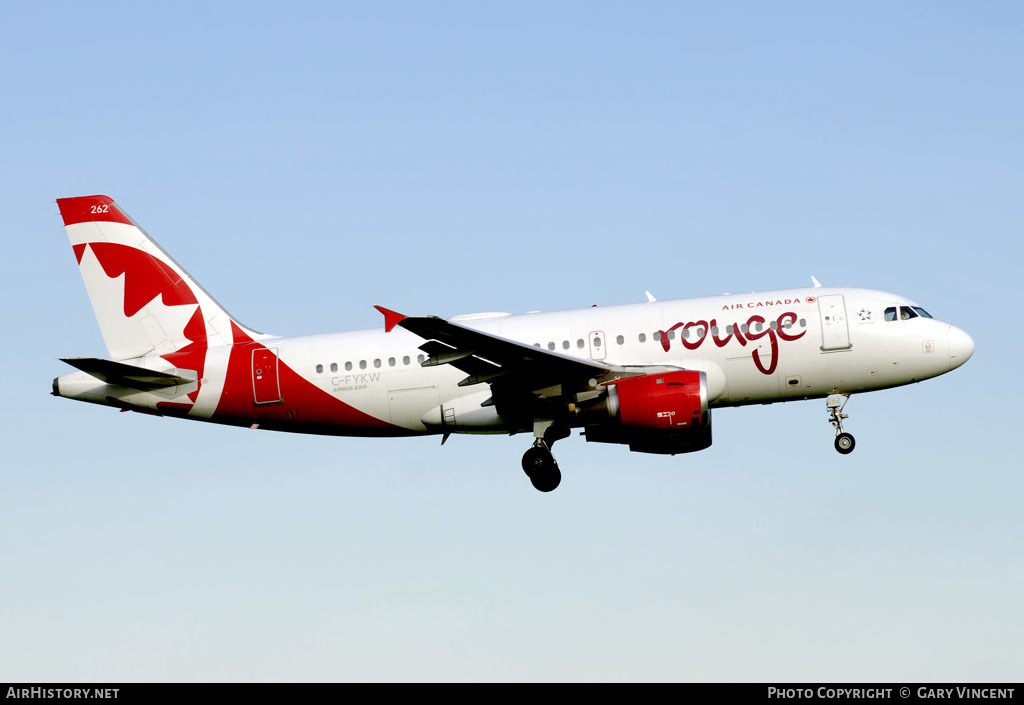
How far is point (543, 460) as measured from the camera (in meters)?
36.1

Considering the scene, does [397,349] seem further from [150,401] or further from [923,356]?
[923,356]

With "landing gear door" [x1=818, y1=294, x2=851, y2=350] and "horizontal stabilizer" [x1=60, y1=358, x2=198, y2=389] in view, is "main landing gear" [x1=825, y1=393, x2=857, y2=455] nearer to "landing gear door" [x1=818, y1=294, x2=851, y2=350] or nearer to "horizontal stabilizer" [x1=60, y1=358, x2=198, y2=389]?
"landing gear door" [x1=818, y1=294, x2=851, y2=350]

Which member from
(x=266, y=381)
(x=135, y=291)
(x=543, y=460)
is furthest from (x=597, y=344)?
(x=135, y=291)

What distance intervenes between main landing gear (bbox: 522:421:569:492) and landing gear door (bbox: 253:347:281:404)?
757cm

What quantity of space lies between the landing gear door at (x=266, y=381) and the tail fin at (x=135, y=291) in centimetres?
162

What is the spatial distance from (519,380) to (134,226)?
46.2ft

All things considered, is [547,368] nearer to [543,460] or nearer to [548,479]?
[543,460]

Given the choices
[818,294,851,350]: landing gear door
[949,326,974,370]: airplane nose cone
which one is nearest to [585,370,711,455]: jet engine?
[818,294,851,350]: landing gear door

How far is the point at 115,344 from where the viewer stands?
128 feet

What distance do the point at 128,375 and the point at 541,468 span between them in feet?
40.5

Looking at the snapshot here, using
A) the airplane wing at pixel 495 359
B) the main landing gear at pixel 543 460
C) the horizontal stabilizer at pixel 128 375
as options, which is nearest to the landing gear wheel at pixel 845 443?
the airplane wing at pixel 495 359

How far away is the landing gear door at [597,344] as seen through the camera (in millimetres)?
35781
